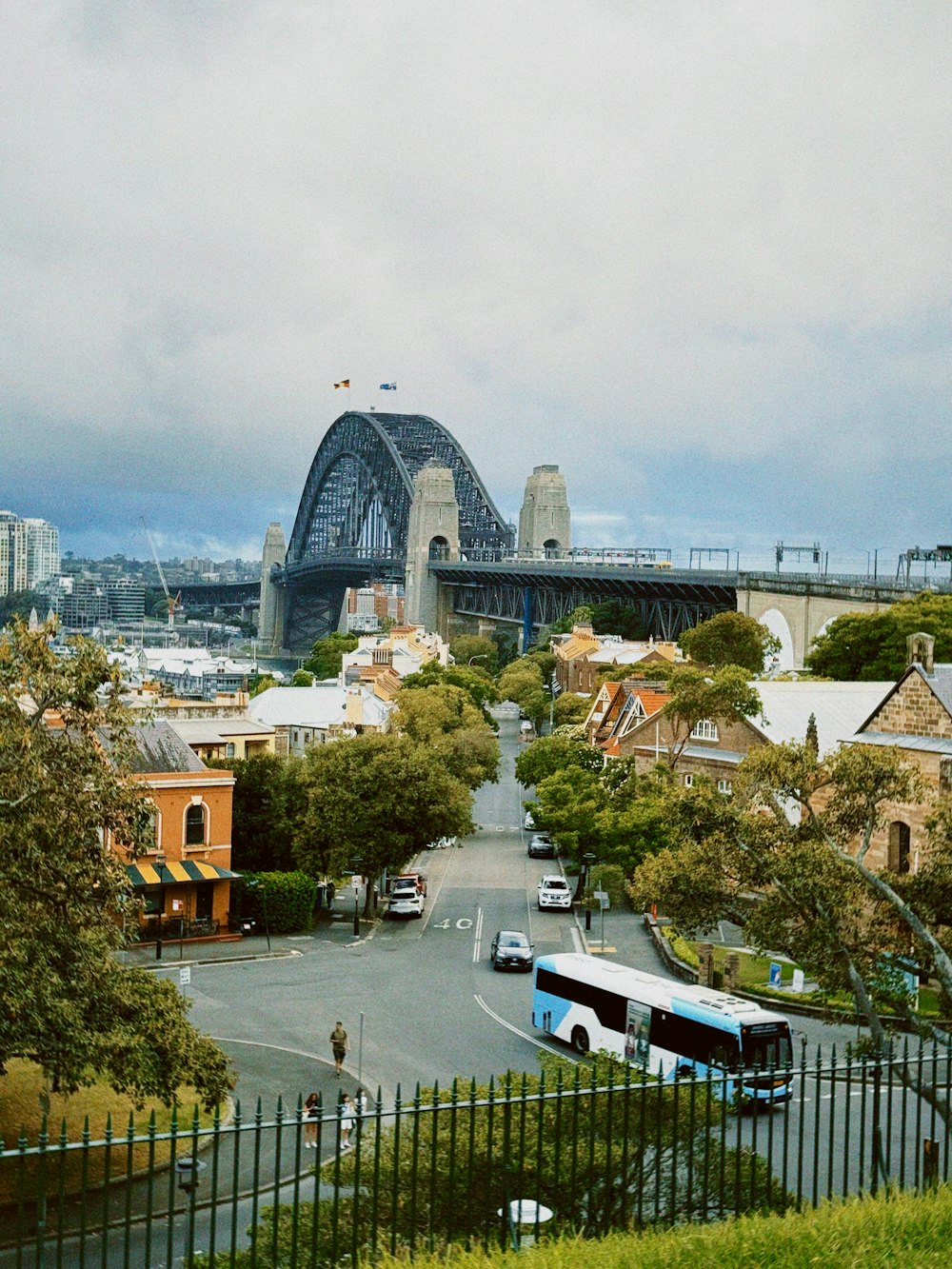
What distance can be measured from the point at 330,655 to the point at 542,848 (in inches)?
3785

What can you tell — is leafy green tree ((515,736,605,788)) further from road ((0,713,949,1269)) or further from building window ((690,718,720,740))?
road ((0,713,949,1269))

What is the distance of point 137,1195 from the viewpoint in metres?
21.0

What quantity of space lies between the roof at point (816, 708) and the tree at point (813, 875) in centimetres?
2645

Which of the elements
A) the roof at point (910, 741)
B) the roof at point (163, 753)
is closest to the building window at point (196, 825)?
the roof at point (163, 753)

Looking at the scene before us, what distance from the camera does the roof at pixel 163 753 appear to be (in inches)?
1822

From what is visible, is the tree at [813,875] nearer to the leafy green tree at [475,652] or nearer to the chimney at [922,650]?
A: the chimney at [922,650]

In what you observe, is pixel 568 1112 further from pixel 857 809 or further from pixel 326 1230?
pixel 857 809

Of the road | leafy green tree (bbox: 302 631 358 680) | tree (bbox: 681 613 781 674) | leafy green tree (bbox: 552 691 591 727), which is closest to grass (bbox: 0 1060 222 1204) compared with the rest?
the road

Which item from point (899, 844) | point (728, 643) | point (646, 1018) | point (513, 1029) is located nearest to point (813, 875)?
point (646, 1018)

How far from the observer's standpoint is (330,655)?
156750 mm

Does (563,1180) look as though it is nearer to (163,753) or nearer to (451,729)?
(163,753)

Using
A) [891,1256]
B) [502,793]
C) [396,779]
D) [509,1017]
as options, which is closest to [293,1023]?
[509,1017]

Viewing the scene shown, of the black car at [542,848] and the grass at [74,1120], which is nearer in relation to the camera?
the grass at [74,1120]

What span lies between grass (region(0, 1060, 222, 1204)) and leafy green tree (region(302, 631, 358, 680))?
121005 millimetres
